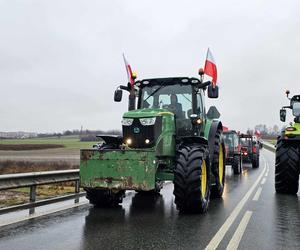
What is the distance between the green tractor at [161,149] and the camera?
24.4 ft

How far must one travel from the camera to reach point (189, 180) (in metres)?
7.35

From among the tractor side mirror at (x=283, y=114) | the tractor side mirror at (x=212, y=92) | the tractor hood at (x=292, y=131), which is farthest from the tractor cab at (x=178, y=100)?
the tractor side mirror at (x=283, y=114)

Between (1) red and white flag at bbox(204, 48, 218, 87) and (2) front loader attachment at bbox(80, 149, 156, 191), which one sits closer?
(2) front loader attachment at bbox(80, 149, 156, 191)

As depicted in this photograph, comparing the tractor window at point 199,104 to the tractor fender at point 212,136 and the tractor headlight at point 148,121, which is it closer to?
the tractor fender at point 212,136

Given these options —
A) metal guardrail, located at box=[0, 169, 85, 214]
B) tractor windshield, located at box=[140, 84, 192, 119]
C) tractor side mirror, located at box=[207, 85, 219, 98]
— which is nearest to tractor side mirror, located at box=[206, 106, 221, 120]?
tractor side mirror, located at box=[207, 85, 219, 98]

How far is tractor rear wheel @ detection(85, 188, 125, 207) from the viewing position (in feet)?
27.0

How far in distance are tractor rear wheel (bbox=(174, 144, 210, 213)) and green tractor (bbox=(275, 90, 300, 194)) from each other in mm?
4204

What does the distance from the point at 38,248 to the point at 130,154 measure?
2.93 metres

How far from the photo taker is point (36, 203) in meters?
8.41

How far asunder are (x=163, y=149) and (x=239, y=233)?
8.68 feet

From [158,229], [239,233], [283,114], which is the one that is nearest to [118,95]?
[158,229]

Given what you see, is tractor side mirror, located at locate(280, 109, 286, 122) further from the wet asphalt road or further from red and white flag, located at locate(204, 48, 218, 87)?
the wet asphalt road

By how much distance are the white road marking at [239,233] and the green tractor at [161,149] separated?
0.87 metres

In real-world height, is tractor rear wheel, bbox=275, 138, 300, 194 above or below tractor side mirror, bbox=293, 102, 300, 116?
below
